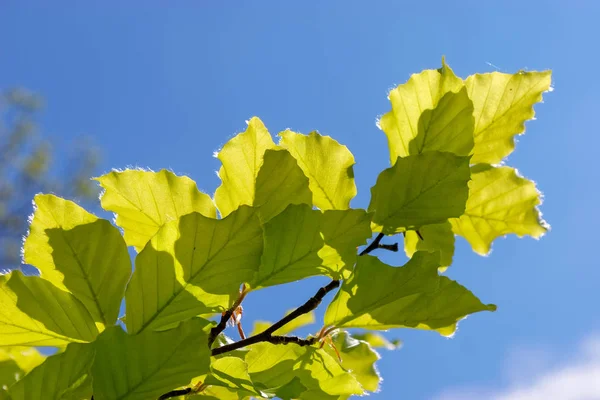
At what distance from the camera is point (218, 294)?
1.72 feet

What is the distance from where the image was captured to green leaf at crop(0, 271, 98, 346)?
0.52 meters

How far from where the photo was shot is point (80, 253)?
540mm

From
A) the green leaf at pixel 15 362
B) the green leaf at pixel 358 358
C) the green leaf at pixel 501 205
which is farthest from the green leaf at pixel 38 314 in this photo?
the green leaf at pixel 501 205

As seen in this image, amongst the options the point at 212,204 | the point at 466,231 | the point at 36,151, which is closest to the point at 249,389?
the point at 212,204

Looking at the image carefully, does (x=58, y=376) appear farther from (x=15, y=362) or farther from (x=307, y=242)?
(x=15, y=362)

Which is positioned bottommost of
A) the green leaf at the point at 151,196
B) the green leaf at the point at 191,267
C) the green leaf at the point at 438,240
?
the green leaf at the point at 191,267

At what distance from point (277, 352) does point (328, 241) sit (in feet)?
0.49

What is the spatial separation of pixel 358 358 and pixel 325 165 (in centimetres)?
29

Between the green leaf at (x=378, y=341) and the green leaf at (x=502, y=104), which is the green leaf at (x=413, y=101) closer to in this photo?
the green leaf at (x=502, y=104)

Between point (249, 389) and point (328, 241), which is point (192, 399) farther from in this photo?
point (328, 241)

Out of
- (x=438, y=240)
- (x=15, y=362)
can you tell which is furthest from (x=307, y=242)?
(x=15, y=362)

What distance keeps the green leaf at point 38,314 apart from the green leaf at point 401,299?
0.26m

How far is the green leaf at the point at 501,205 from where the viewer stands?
29.6 inches

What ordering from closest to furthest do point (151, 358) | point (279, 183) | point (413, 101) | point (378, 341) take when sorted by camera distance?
1. point (151, 358)
2. point (279, 183)
3. point (413, 101)
4. point (378, 341)
